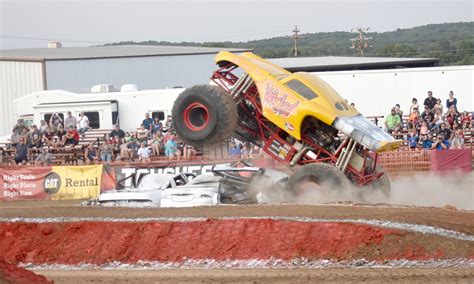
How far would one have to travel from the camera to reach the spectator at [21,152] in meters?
30.5

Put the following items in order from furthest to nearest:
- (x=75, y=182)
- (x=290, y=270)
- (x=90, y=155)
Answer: (x=90, y=155) < (x=75, y=182) < (x=290, y=270)

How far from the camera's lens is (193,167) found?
24.9 m

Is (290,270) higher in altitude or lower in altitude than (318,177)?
lower

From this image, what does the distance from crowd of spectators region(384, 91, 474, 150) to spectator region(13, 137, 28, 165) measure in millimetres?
12206

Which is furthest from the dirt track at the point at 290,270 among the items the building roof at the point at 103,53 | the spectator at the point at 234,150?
the building roof at the point at 103,53

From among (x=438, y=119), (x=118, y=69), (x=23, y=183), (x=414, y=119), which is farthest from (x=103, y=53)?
(x=438, y=119)

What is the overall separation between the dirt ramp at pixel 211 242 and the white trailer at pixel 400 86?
58.2 feet

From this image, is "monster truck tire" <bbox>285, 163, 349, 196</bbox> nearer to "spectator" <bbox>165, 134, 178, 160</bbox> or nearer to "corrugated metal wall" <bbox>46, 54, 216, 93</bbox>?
"spectator" <bbox>165, 134, 178, 160</bbox>

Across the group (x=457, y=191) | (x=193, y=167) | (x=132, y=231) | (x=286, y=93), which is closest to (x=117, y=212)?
(x=132, y=231)

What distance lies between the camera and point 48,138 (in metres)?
31.6

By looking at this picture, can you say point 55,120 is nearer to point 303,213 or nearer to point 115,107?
point 115,107

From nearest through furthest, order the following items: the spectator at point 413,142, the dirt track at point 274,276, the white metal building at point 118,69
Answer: the dirt track at point 274,276 → the spectator at point 413,142 → the white metal building at point 118,69

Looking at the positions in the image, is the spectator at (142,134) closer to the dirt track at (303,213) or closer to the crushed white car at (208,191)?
the crushed white car at (208,191)

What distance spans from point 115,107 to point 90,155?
4612 mm
